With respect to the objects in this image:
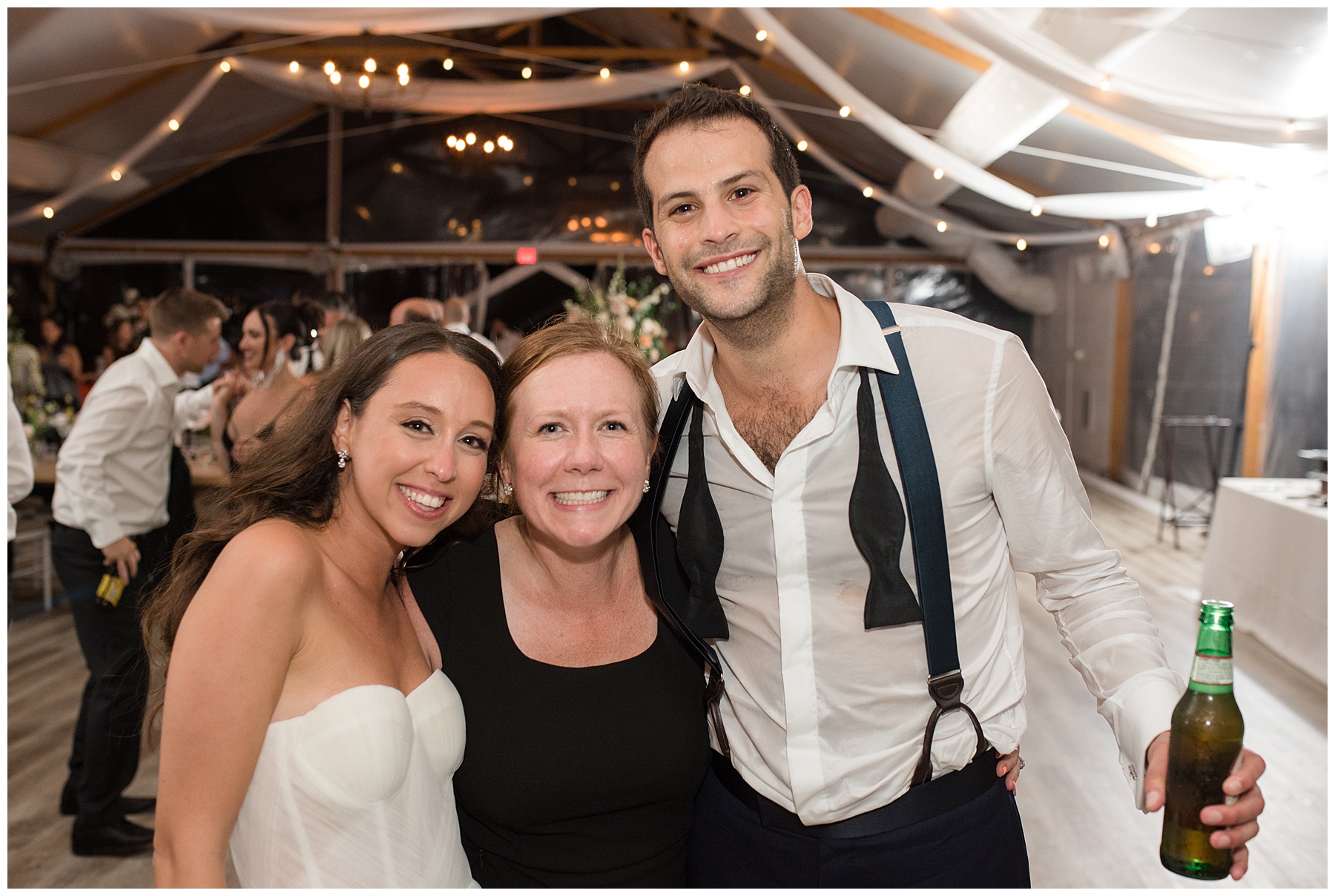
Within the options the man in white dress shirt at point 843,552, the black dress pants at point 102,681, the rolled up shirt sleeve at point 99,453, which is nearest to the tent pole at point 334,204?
the rolled up shirt sleeve at point 99,453

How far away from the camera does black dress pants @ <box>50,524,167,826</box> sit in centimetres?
299

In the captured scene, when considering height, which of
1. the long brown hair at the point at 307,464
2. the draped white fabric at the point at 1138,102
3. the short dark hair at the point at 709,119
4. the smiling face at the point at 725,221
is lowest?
the long brown hair at the point at 307,464

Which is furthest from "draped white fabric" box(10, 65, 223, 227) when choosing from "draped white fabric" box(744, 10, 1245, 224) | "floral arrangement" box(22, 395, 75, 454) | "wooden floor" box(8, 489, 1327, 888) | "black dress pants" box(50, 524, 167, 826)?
"black dress pants" box(50, 524, 167, 826)

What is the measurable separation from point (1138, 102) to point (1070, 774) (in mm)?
2592

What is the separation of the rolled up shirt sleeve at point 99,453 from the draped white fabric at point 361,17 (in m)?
1.70

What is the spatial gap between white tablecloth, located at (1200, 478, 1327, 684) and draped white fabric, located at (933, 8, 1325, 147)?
179 cm

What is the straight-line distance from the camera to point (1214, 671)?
3.54ft

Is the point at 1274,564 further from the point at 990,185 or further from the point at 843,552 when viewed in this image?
the point at 843,552

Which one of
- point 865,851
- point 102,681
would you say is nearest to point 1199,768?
point 865,851

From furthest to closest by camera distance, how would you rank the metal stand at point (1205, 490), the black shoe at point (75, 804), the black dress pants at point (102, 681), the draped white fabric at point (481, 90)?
1. the metal stand at point (1205, 490)
2. the draped white fabric at point (481, 90)
3. the black shoe at point (75, 804)
4. the black dress pants at point (102, 681)

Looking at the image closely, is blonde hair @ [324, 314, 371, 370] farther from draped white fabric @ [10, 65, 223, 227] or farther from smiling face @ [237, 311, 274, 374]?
draped white fabric @ [10, 65, 223, 227]

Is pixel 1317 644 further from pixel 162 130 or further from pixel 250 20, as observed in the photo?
pixel 162 130

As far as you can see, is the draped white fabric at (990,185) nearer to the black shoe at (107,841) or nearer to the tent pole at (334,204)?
the black shoe at (107,841)

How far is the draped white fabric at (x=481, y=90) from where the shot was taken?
7.14 m
